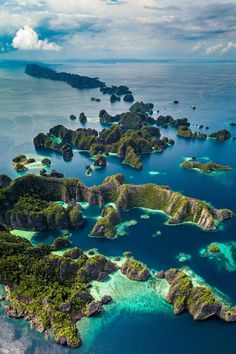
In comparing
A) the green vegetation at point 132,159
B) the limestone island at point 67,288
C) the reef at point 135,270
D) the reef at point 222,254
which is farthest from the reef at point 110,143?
the limestone island at point 67,288

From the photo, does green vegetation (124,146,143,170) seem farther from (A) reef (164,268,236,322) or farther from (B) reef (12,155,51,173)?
(A) reef (164,268,236,322)

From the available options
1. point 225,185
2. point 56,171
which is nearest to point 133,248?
point 225,185

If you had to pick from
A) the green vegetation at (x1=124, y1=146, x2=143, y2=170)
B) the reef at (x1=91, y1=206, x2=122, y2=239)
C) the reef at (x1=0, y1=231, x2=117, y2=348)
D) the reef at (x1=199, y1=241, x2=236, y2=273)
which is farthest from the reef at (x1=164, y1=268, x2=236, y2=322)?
the green vegetation at (x1=124, y1=146, x2=143, y2=170)

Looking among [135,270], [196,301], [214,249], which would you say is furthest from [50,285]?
[214,249]

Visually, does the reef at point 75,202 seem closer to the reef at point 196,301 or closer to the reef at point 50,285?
the reef at point 50,285

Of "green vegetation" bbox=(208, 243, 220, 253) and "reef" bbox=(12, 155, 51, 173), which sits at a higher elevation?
"green vegetation" bbox=(208, 243, 220, 253)

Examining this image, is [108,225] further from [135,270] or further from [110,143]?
[110,143]
